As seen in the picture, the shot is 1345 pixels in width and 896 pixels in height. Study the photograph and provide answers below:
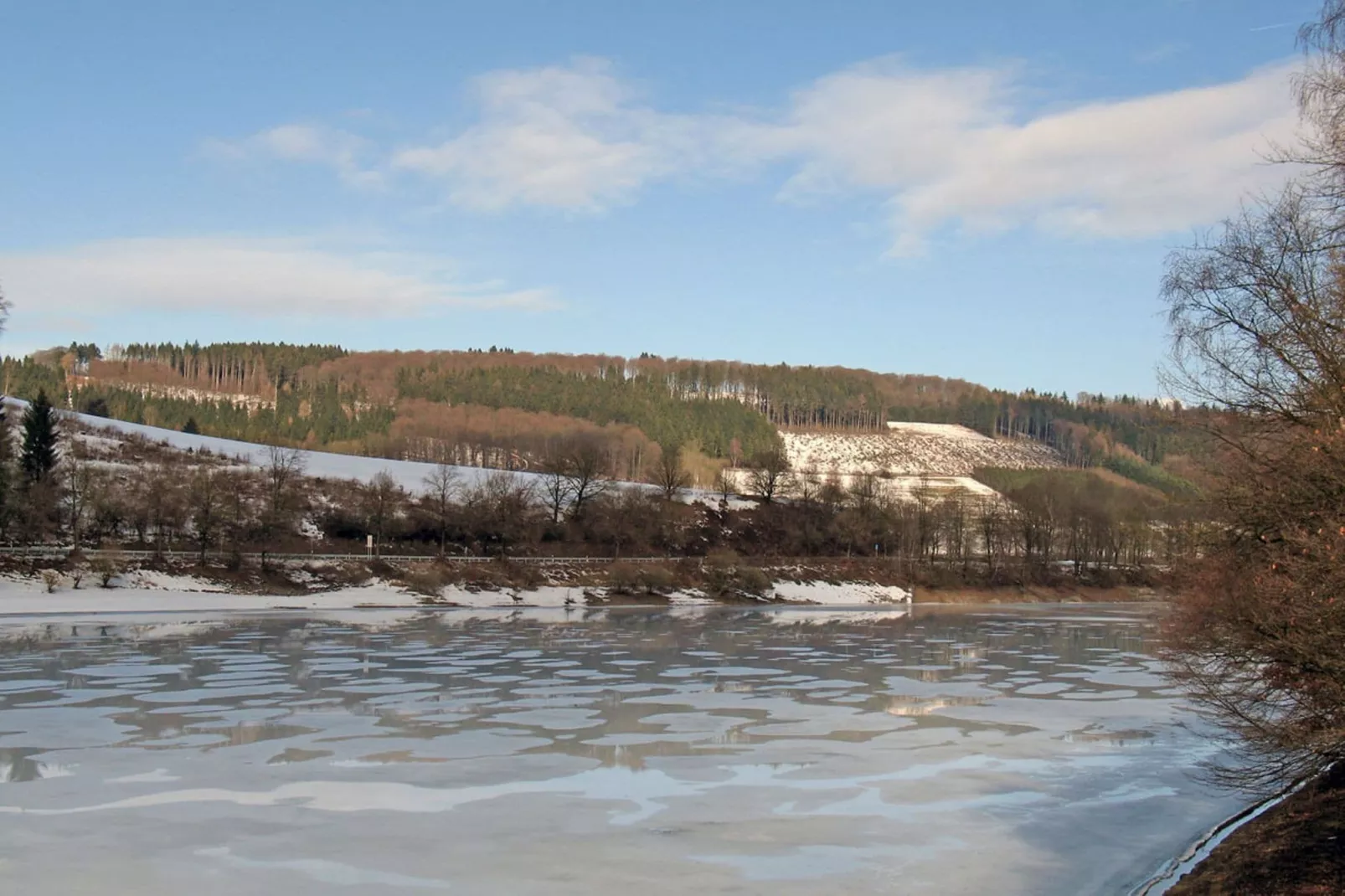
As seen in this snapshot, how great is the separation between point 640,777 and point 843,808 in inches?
127

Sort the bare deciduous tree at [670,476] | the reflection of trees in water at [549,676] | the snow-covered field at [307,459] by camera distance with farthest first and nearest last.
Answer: the bare deciduous tree at [670,476] → the snow-covered field at [307,459] → the reflection of trees in water at [549,676]

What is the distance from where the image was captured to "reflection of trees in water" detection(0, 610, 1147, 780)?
20.1 metres

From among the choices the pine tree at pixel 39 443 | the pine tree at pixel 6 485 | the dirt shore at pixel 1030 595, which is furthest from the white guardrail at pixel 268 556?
the dirt shore at pixel 1030 595

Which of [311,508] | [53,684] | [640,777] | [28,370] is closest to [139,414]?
[28,370]

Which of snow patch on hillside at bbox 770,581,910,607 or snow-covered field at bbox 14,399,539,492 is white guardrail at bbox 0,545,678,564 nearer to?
snow patch on hillside at bbox 770,581,910,607

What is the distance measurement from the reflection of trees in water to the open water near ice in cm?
15

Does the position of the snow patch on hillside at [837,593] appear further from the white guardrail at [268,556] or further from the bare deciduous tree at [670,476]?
the bare deciduous tree at [670,476]

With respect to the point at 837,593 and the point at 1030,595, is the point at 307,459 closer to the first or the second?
the point at 837,593

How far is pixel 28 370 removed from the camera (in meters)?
166

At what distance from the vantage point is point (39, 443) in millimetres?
70312

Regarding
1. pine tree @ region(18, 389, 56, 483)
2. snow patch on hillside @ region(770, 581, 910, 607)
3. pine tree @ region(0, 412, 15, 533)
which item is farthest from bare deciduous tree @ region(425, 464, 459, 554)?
pine tree @ region(0, 412, 15, 533)

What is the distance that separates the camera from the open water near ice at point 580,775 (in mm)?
11969

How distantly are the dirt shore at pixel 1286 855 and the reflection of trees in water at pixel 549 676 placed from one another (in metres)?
8.03

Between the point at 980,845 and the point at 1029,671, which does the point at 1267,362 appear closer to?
the point at 980,845
